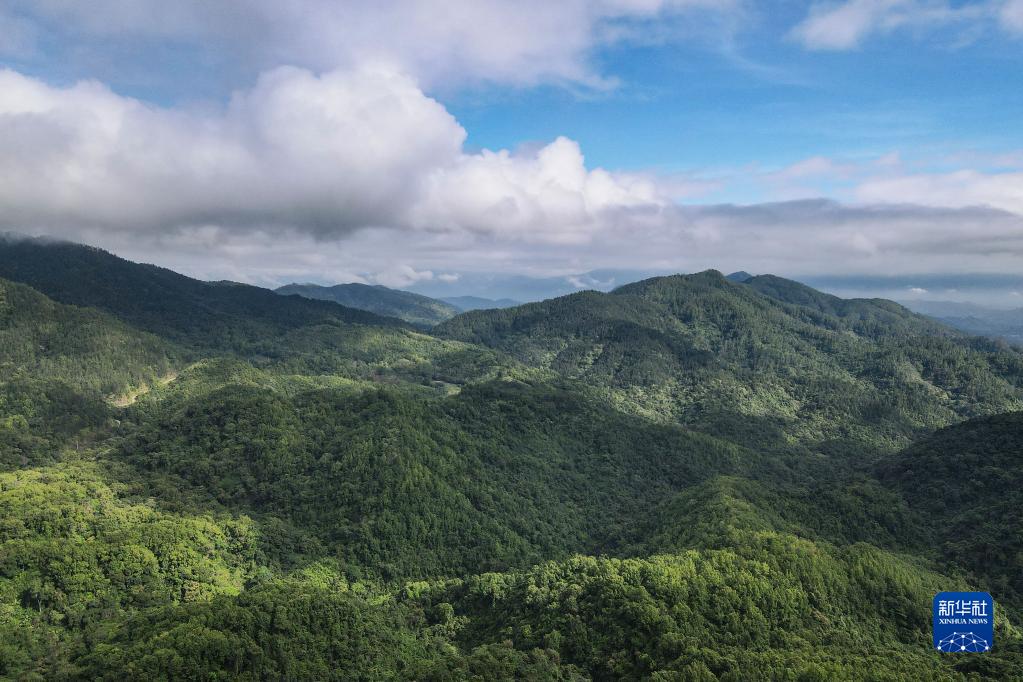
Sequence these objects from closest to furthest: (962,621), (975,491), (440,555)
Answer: (962,621), (440,555), (975,491)

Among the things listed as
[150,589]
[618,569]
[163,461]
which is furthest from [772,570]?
[163,461]

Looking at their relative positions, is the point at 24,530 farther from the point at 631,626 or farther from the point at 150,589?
the point at 631,626

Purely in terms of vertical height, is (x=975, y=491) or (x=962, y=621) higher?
(x=962, y=621)

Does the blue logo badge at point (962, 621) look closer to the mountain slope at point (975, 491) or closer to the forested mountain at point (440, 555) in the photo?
the forested mountain at point (440, 555)

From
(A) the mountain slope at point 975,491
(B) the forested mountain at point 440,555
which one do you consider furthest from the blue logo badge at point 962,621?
(A) the mountain slope at point 975,491

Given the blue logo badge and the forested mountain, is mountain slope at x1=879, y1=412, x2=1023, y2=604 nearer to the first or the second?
the forested mountain

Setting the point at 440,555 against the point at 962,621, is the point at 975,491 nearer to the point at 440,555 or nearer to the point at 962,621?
the point at 962,621

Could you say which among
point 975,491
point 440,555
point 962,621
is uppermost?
point 962,621

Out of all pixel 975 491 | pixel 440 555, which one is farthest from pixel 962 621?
pixel 975 491
